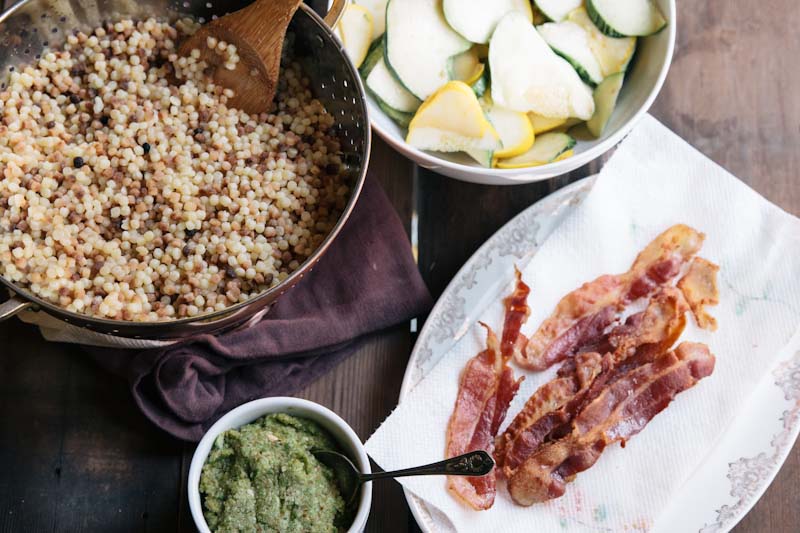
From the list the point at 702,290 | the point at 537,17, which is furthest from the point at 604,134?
the point at 702,290

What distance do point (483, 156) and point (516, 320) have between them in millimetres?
364

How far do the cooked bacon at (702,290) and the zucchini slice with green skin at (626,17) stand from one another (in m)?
0.53

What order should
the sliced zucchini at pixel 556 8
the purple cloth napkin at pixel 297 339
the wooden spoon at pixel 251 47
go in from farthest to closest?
the sliced zucchini at pixel 556 8, the purple cloth napkin at pixel 297 339, the wooden spoon at pixel 251 47

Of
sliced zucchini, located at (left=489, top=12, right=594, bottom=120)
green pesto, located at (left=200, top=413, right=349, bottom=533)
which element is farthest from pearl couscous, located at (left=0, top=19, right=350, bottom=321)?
sliced zucchini, located at (left=489, top=12, right=594, bottom=120)

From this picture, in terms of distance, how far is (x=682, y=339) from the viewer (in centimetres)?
202

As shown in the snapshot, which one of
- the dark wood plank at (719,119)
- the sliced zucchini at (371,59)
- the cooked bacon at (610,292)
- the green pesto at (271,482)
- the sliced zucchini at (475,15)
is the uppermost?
the sliced zucchini at (475,15)

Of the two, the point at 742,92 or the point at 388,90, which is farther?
the point at 742,92

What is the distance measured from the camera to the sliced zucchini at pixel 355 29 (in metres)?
1.98

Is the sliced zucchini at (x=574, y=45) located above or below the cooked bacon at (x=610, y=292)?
above

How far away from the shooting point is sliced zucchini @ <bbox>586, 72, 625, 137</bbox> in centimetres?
199

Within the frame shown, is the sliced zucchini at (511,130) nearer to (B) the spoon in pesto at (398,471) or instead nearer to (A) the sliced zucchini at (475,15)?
(A) the sliced zucchini at (475,15)

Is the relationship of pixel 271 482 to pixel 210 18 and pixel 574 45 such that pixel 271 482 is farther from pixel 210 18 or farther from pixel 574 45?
pixel 574 45

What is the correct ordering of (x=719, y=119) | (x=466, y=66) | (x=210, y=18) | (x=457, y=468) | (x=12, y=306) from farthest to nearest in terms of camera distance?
(x=719, y=119), (x=466, y=66), (x=210, y=18), (x=457, y=468), (x=12, y=306)

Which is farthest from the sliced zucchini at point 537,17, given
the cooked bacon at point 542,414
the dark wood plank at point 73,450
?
the dark wood plank at point 73,450
